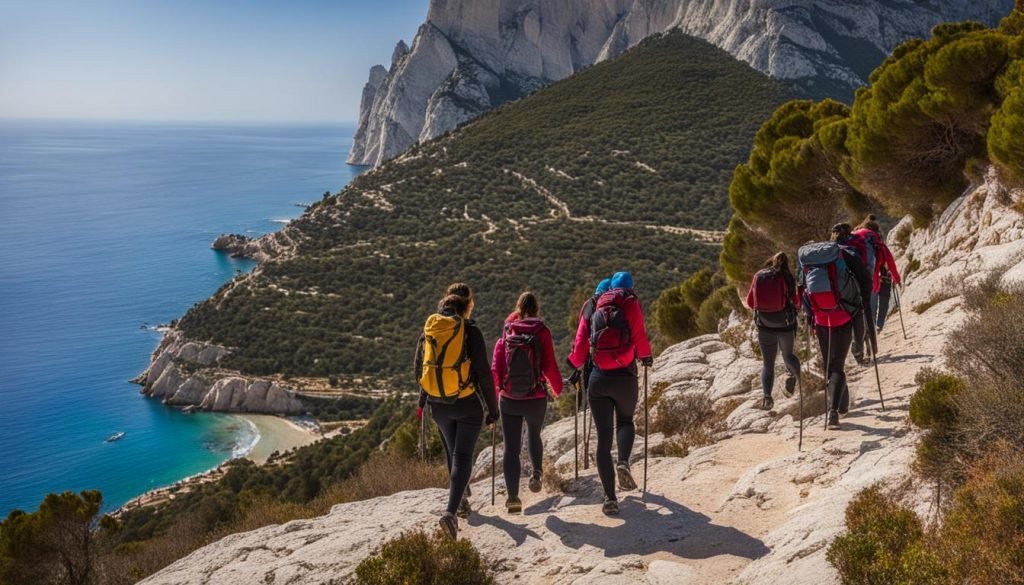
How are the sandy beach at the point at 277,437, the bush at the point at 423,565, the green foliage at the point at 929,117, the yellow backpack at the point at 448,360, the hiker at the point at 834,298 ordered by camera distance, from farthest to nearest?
the sandy beach at the point at 277,437, the green foliage at the point at 929,117, the hiker at the point at 834,298, the yellow backpack at the point at 448,360, the bush at the point at 423,565

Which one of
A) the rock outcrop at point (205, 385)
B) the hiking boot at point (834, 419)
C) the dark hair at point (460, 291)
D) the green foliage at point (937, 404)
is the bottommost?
the rock outcrop at point (205, 385)

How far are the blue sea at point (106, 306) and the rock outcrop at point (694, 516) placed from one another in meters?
26.7

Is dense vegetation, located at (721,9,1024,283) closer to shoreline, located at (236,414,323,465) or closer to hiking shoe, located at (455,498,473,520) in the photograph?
hiking shoe, located at (455,498,473,520)

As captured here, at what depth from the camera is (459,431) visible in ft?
16.6

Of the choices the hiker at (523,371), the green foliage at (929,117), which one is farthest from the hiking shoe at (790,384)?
the green foliage at (929,117)

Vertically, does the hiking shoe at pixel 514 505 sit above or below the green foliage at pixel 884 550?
below

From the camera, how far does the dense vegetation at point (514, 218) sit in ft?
116

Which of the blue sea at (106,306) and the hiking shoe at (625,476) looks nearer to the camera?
the hiking shoe at (625,476)

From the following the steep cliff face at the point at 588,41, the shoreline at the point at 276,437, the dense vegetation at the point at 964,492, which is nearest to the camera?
the dense vegetation at the point at 964,492

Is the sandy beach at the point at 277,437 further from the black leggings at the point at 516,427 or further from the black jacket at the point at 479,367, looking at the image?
the black jacket at the point at 479,367

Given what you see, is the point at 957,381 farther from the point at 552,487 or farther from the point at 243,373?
the point at 243,373

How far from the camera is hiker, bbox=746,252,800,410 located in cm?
692

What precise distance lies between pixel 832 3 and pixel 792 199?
3855 inches

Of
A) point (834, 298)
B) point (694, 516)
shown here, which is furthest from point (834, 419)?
point (694, 516)
